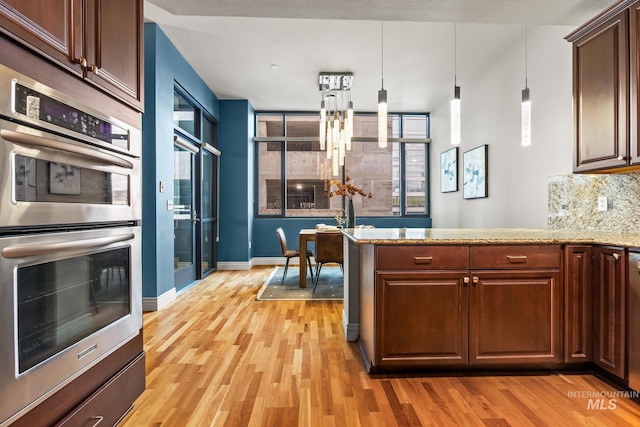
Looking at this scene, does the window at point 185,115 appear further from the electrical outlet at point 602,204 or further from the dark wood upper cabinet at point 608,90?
the electrical outlet at point 602,204

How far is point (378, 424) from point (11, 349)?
148cm

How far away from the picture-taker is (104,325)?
1431 millimetres

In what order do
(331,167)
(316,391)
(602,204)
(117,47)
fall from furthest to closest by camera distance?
(331,167), (602,204), (316,391), (117,47)

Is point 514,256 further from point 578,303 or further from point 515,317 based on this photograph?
point 578,303

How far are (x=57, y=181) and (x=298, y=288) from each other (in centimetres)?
358

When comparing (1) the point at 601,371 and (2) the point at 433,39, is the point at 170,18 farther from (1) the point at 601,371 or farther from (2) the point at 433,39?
(1) the point at 601,371

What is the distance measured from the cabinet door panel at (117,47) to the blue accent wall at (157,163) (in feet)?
6.42

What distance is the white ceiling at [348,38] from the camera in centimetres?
240

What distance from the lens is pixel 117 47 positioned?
5.01 ft

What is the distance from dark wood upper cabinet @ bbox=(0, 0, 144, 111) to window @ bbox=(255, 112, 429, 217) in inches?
195

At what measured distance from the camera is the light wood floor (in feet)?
5.62

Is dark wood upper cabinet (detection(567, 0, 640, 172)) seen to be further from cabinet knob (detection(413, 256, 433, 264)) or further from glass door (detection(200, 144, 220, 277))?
glass door (detection(200, 144, 220, 277))

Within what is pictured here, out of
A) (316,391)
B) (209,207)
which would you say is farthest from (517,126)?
(209,207)

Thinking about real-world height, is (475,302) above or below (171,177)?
below
